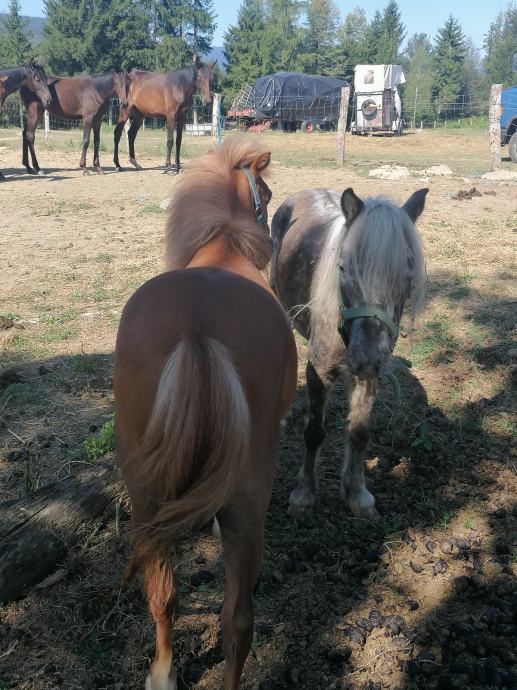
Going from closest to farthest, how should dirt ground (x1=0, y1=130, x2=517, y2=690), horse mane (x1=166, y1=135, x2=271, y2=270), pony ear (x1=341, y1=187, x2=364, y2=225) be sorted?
dirt ground (x1=0, y1=130, x2=517, y2=690) < horse mane (x1=166, y1=135, x2=271, y2=270) < pony ear (x1=341, y1=187, x2=364, y2=225)

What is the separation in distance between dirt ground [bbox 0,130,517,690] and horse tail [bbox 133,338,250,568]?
1086 mm

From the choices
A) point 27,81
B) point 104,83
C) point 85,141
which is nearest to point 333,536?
point 85,141

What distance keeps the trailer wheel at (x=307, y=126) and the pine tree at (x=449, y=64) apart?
25.4 metres

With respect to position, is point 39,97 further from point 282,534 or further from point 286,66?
point 286,66

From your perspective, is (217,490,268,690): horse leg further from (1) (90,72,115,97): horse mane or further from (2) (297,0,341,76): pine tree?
(2) (297,0,341,76): pine tree

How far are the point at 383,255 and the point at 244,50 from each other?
57.4 meters

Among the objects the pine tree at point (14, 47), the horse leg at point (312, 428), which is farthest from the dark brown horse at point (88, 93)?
the pine tree at point (14, 47)

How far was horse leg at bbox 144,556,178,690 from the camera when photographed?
212 centimetres

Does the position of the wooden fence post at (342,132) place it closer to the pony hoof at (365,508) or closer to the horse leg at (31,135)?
the horse leg at (31,135)

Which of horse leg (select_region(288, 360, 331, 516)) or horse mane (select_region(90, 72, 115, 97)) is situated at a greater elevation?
horse mane (select_region(90, 72, 115, 97))

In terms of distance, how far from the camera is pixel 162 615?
2.19 metres

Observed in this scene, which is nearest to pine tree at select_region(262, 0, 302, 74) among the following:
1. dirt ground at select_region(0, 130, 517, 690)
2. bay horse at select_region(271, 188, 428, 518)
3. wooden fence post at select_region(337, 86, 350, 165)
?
wooden fence post at select_region(337, 86, 350, 165)

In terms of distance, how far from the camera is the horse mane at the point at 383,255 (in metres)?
2.84

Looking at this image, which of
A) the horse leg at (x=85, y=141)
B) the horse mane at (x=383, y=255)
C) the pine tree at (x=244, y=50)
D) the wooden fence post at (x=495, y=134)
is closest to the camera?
the horse mane at (x=383, y=255)
